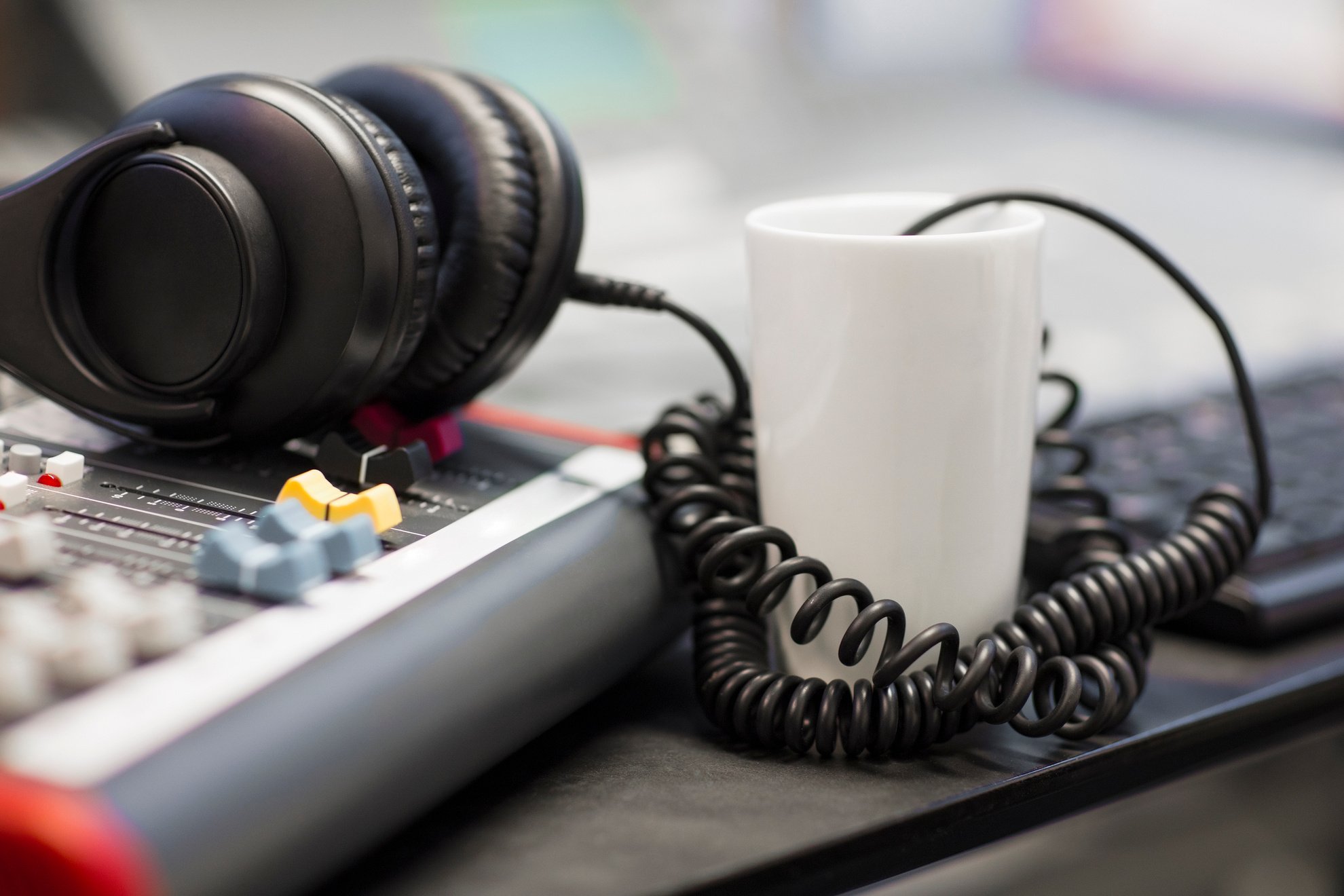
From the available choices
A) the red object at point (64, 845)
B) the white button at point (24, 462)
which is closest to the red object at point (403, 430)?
the white button at point (24, 462)

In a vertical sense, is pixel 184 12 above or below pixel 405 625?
above

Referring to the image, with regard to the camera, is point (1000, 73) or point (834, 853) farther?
point (1000, 73)

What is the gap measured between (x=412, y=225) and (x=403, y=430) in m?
0.11

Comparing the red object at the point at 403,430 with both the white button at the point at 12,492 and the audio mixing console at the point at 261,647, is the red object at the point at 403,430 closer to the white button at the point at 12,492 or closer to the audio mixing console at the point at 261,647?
the audio mixing console at the point at 261,647

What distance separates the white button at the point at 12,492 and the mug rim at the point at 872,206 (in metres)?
0.28

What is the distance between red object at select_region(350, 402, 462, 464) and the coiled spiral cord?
0.09 meters

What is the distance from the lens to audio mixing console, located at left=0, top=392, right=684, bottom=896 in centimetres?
28

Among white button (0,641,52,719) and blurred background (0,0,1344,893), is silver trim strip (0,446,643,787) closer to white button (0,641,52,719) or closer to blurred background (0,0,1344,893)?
white button (0,641,52,719)

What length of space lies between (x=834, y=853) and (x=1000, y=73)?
138cm

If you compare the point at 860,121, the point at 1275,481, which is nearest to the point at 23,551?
the point at 1275,481

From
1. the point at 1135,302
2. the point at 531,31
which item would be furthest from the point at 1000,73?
the point at 531,31

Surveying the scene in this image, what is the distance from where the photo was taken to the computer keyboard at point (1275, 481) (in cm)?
55

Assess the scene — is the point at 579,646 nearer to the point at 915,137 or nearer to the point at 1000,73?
the point at 915,137

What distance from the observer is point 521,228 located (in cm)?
49
